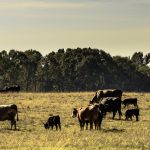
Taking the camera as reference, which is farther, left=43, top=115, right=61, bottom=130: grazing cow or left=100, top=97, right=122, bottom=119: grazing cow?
left=100, top=97, right=122, bottom=119: grazing cow

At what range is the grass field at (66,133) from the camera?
22.9 metres

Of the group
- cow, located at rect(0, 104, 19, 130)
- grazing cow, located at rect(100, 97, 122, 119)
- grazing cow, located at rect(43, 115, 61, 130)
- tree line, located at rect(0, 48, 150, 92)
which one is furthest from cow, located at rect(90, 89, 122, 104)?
tree line, located at rect(0, 48, 150, 92)

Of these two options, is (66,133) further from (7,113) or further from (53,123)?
(7,113)

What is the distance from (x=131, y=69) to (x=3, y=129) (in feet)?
337

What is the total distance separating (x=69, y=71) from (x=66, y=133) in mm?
92384

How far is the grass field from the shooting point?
75.1 feet

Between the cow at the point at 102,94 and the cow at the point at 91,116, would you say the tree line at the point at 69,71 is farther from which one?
the cow at the point at 91,116

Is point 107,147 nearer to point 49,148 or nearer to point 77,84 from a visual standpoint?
point 49,148

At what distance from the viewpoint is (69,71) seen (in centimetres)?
12081

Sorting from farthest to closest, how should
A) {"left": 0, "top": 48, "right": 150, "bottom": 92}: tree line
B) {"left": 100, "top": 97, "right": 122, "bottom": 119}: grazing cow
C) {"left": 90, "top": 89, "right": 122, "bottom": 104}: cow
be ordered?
{"left": 0, "top": 48, "right": 150, "bottom": 92}: tree line
{"left": 90, "top": 89, "right": 122, "bottom": 104}: cow
{"left": 100, "top": 97, "right": 122, "bottom": 119}: grazing cow

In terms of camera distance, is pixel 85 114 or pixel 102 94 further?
pixel 102 94

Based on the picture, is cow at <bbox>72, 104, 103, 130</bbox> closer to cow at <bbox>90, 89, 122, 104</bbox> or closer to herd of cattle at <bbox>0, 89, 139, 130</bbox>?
herd of cattle at <bbox>0, 89, 139, 130</bbox>

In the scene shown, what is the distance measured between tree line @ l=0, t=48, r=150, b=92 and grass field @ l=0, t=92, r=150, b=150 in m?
69.3

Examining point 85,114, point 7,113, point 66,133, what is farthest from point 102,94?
point 66,133
